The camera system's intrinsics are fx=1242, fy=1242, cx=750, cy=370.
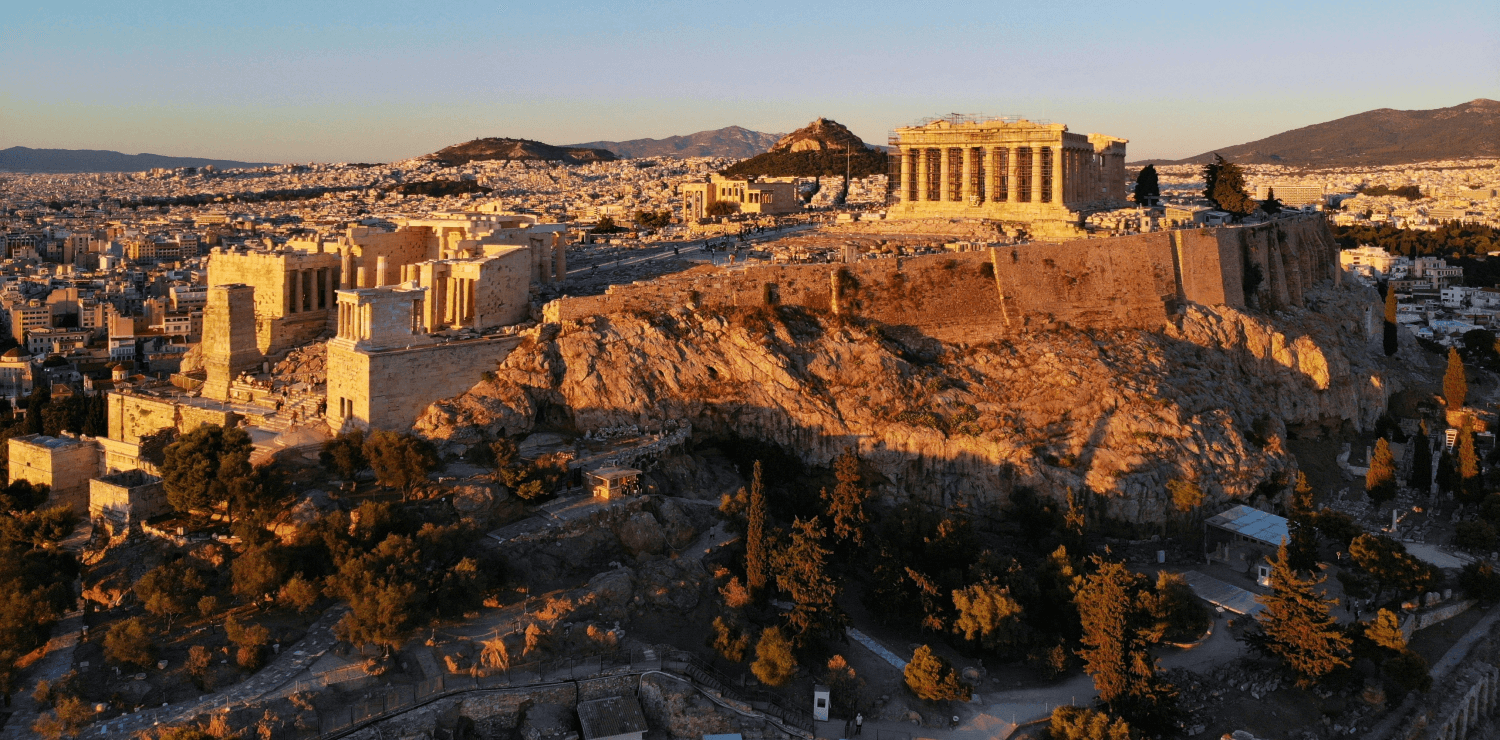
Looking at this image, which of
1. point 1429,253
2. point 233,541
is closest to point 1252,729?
point 233,541

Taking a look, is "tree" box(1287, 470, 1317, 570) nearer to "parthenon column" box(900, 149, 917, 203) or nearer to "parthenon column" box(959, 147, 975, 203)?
"parthenon column" box(959, 147, 975, 203)

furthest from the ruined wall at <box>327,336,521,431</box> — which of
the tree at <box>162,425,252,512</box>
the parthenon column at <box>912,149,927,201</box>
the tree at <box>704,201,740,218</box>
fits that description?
the tree at <box>704,201,740,218</box>

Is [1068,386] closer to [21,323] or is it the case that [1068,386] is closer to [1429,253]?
[21,323]

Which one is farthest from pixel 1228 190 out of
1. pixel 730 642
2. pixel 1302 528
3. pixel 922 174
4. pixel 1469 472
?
pixel 730 642

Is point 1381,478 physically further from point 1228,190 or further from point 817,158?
point 817,158

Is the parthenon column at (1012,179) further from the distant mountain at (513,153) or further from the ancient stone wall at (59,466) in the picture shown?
the distant mountain at (513,153)

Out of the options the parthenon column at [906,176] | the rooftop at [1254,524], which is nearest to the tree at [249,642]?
the rooftop at [1254,524]

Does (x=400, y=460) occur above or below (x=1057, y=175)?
below
